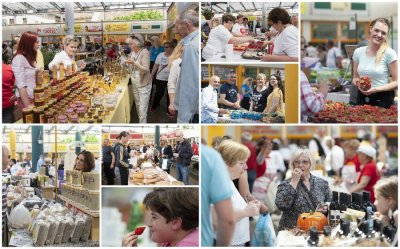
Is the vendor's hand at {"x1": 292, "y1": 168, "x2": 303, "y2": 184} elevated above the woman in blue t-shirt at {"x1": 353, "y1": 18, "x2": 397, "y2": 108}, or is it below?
below

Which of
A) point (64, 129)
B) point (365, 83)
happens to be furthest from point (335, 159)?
point (64, 129)

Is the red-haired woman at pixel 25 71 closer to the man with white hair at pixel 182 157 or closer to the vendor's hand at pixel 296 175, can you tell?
the man with white hair at pixel 182 157

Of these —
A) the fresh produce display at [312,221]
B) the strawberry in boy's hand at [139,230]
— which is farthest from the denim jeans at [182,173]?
the fresh produce display at [312,221]

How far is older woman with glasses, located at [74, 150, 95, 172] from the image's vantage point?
4.02 meters

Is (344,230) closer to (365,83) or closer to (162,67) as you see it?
(365,83)

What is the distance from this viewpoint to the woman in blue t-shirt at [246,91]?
3.98 meters

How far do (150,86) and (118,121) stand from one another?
274mm

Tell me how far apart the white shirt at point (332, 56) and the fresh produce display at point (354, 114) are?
340 cm

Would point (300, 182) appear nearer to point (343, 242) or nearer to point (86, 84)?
point (343, 242)

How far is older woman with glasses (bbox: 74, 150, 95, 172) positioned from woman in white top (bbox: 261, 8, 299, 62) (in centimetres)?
115

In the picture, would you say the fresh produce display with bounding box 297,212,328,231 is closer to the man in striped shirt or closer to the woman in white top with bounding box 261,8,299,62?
the woman in white top with bounding box 261,8,299,62

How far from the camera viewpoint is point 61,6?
13.1 feet

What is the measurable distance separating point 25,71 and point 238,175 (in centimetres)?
137

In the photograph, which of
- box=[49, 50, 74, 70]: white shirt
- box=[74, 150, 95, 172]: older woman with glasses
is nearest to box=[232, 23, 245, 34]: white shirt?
box=[49, 50, 74, 70]: white shirt
